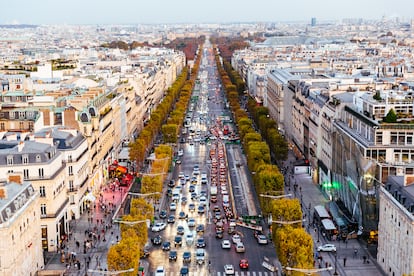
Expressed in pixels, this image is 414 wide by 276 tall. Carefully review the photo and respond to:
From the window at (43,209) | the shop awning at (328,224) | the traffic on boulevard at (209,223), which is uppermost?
the window at (43,209)

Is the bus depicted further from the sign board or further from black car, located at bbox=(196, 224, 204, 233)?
the sign board

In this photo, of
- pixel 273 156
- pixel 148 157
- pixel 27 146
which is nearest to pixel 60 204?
pixel 27 146

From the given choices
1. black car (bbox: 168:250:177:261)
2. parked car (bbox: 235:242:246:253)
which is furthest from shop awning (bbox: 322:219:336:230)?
black car (bbox: 168:250:177:261)

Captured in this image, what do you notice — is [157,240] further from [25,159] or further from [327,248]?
[327,248]

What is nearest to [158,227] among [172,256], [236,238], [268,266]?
[236,238]

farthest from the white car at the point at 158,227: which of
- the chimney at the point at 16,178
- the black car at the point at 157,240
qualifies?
the chimney at the point at 16,178

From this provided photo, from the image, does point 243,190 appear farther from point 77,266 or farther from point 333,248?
point 77,266

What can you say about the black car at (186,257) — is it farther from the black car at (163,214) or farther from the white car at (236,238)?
the black car at (163,214)
